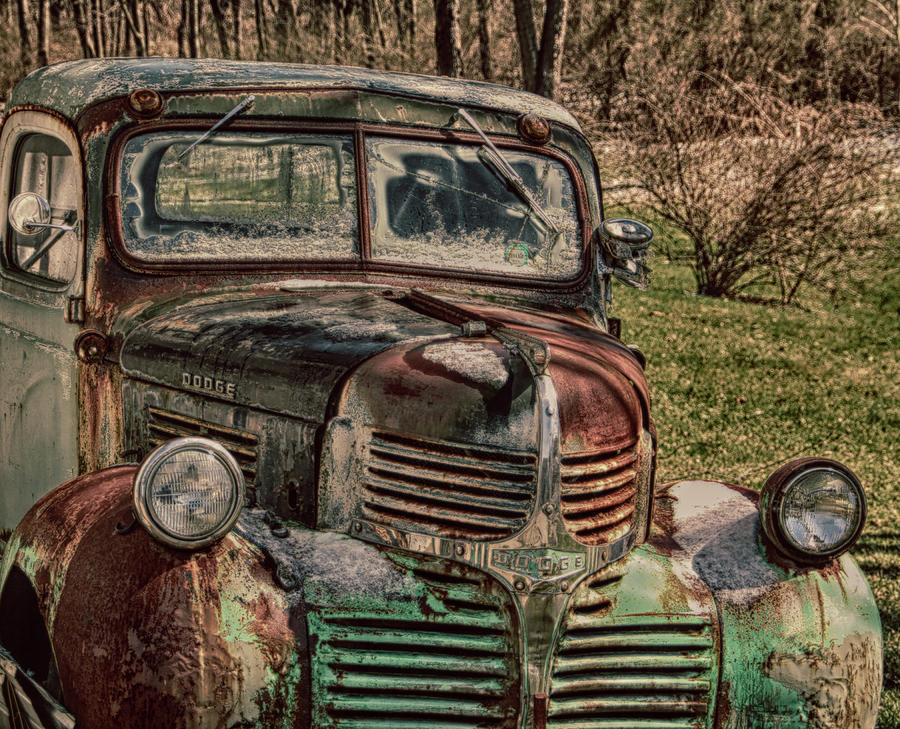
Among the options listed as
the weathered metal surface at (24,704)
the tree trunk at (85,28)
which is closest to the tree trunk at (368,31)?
the tree trunk at (85,28)

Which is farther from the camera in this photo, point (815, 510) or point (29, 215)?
point (29, 215)

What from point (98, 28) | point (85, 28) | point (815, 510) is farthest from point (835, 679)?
point (98, 28)

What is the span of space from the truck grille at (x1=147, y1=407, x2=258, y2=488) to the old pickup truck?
11 millimetres

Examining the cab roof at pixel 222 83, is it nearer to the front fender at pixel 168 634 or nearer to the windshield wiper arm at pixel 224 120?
the windshield wiper arm at pixel 224 120

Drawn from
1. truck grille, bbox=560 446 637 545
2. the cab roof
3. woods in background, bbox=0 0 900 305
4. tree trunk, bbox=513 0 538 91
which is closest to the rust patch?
truck grille, bbox=560 446 637 545

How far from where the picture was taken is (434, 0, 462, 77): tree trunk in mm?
15328

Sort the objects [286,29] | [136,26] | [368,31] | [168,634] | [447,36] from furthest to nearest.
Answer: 1. [286,29]
2. [368,31]
3. [136,26]
4. [447,36]
5. [168,634]

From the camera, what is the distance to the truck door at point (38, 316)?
4262mm

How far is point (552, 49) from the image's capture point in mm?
14445

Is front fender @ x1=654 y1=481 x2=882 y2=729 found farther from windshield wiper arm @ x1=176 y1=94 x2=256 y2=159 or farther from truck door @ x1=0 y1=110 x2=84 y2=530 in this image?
truck door @ x1=0 y1=110 x2=84 y2=530

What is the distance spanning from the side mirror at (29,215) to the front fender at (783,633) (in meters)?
2.23

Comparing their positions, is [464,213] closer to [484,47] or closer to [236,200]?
[236,200]

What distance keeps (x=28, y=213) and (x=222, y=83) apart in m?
0.79

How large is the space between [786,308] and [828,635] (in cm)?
1310
